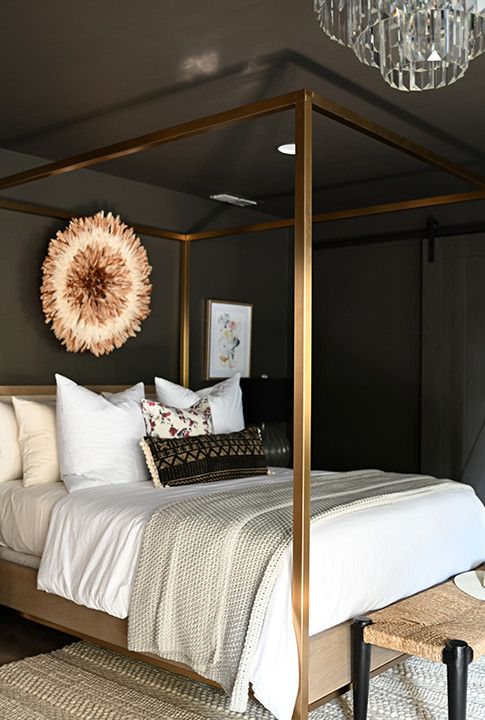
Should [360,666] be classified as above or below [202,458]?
below

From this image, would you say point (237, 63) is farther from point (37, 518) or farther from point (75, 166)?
point (37, 518)

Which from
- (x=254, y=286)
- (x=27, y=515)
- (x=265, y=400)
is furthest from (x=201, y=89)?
(x=254, y=286)

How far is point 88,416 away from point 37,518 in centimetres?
59

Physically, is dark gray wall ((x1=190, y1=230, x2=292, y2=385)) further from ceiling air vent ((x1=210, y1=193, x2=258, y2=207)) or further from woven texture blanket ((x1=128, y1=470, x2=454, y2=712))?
woven texture blanket ((x1=128, y1=470, x2=454, y2=712))

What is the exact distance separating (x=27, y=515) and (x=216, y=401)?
4.72ft

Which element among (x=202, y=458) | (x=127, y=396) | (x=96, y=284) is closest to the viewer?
(x=202, y=458)

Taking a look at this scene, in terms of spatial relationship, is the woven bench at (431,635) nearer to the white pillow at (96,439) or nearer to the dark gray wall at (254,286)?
the white pillow at (96,439)

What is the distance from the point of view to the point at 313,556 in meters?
2.86

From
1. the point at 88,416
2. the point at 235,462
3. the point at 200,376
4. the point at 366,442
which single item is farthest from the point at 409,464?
the point at 88,416

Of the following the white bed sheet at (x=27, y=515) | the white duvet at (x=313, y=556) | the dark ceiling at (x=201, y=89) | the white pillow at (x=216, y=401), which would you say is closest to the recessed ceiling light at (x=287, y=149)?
the dark ceiling at (x=201, y=89)

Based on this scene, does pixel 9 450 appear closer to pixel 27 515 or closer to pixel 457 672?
pixel 27 515

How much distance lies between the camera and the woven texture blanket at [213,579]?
2.83 m

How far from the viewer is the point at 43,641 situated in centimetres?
374

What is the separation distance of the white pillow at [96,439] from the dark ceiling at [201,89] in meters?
1.38
